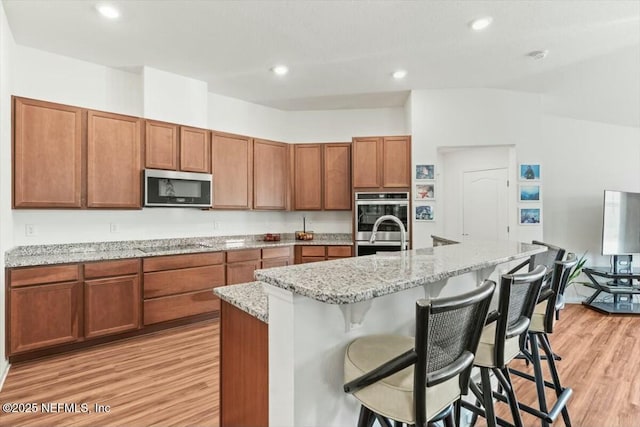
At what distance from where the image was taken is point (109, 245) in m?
3.74

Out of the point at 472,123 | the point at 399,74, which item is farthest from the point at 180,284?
the point at 472,123

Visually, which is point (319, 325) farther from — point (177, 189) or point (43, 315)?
point (177, 189)

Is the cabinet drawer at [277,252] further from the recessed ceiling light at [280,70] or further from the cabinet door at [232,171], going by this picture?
the recessed ceiling light at [280,70]

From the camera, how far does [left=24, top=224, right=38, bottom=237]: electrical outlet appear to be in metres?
3.29

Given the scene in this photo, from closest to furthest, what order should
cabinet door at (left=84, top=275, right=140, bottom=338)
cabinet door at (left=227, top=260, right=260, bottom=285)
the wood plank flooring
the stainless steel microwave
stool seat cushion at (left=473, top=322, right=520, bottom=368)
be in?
stool seat cushion at (left=473, top=322, right=520, bottom=368) < the wood plank flooring < cabinet door at (left=84, top=275, right=140, bottom=338) < the stainless steel microwave < cabinet door at (left=227, top=260, right=260, bottom=285)

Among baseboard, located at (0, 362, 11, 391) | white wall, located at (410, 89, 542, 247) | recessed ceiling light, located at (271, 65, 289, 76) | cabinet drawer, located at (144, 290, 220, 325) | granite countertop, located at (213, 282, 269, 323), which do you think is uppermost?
recessed ceiling light, located at (271, 65, 289, 76)

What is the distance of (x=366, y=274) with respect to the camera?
1261mm

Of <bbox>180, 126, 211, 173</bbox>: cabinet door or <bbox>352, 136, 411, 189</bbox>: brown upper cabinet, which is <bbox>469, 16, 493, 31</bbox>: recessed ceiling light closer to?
<bbox>352, 136, 411, 189</bbox>: brown upper cabinet

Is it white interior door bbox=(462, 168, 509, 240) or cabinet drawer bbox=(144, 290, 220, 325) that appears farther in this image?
white interior door bbox=(462, 168, 509, 240)

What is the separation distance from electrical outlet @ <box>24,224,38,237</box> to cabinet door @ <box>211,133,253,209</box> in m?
1.82

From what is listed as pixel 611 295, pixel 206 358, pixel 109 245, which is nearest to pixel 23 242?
pixel 109 245

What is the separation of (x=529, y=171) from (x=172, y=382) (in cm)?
479

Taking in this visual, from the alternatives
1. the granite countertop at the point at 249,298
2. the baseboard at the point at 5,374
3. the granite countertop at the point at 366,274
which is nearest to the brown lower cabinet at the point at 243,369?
the granite countertop at the point at 249,298

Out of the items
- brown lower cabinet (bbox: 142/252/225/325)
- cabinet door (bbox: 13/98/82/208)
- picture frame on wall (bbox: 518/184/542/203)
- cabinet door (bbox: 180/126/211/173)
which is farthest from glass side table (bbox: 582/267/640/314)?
cabinet door (bbox: 13/98/82/208)
